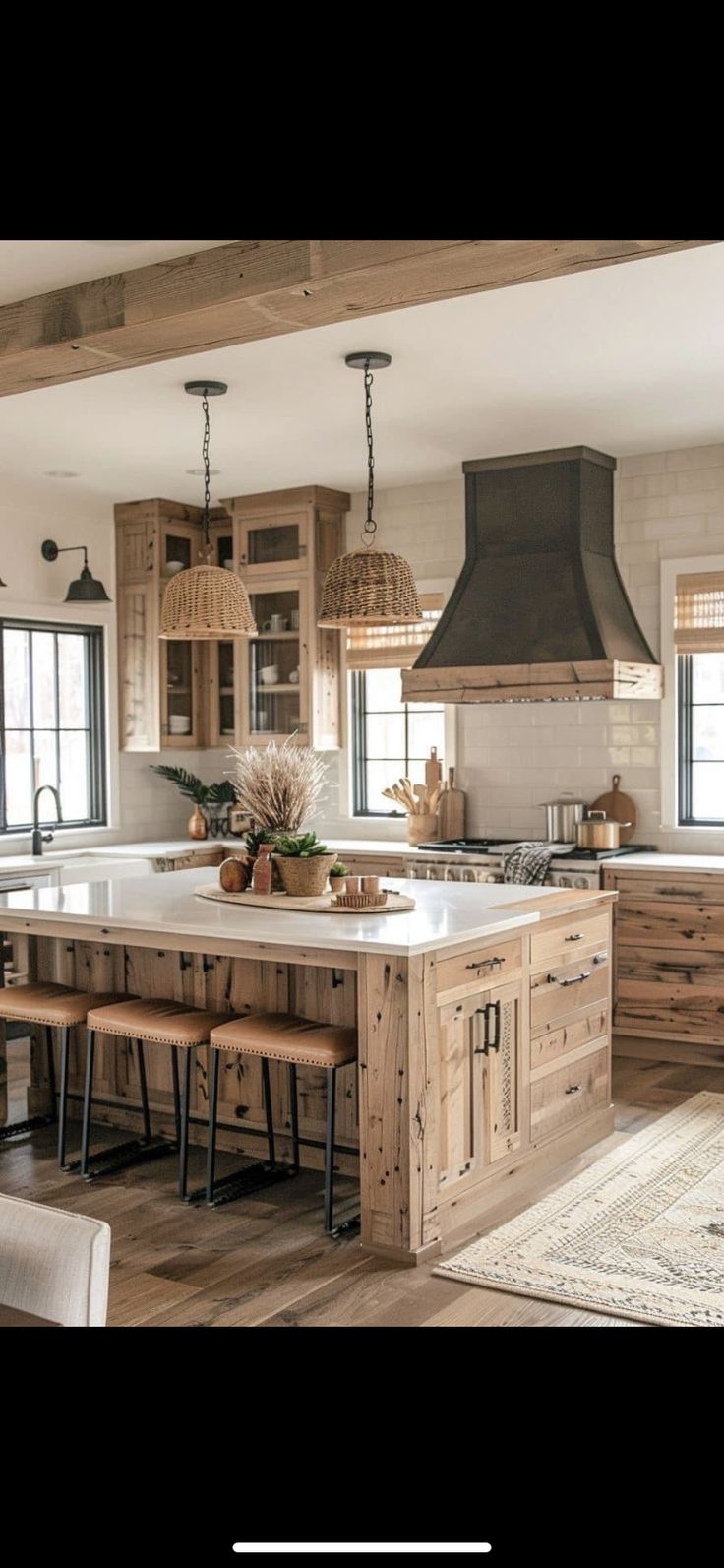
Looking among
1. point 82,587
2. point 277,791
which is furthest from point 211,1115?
point 82,587

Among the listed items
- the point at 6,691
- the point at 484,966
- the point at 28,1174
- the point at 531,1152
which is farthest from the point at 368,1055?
the point at 6,691

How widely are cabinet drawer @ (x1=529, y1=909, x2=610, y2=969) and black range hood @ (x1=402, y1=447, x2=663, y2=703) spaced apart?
160 cm

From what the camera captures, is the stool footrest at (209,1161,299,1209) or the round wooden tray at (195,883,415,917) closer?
the stool footrest at (209,1161,299,1209)

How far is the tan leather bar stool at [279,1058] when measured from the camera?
388 centimetres

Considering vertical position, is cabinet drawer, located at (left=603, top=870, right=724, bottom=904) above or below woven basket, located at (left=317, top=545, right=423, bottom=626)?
below

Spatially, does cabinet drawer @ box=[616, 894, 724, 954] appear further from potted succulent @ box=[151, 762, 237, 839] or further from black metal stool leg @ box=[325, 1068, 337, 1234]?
potted succulent @ box=[151, 762, 237, 839]

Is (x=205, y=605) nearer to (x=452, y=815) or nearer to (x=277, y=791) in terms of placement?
(x=277, y=791)

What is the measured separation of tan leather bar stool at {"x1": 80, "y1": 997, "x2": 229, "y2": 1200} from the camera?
4.23 meters

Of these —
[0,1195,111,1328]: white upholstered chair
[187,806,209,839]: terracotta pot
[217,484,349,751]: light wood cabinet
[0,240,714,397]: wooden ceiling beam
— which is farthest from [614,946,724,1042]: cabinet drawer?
[0,1195,111,1328]: white upholstered chair

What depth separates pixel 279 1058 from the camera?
3.93 m

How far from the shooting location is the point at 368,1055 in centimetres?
375

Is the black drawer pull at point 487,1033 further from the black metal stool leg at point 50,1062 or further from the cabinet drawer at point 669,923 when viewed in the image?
the cabinet drawer at point 669,923
